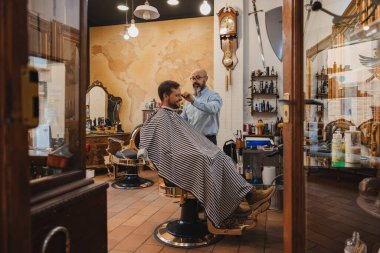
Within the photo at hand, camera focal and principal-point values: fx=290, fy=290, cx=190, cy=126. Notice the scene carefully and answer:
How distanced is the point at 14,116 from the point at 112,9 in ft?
17.7

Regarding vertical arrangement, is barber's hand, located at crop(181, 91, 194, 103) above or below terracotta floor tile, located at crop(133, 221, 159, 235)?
above

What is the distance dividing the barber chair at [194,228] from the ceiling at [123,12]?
151 inches

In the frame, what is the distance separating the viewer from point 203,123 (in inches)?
131

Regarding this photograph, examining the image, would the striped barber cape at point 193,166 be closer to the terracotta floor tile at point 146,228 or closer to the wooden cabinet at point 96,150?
the terracotta floor tile at point 146,228

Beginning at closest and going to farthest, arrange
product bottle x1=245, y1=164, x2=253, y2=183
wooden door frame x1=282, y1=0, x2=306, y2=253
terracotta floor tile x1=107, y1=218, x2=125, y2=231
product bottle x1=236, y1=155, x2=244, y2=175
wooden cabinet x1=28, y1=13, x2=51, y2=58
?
wooden cabinet x1=28, y1=13, x2=51, y2=58, wooden door frame x1=282, y1=0, x2=306, y2=253, terracotta floor tile x1=107, y1=218, x2=125, y2=231, product bottle x1=245, y1=164, x2=253, y2=183, product bottle x1=236, y1=155, x2=244, y2=175

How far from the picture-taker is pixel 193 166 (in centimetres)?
223

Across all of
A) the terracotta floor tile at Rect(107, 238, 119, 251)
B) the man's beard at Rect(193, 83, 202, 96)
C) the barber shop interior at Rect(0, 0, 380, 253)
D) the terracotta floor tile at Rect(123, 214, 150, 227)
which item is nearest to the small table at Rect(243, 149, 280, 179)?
the barber shop interior at Rect(0, 0, 380, 253)

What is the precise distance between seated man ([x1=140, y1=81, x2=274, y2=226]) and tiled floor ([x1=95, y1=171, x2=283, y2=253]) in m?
0.31

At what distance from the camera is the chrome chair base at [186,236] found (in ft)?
7.77

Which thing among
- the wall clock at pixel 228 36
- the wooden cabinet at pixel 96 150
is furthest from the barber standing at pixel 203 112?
the wooden cabinet at pixel 96 150

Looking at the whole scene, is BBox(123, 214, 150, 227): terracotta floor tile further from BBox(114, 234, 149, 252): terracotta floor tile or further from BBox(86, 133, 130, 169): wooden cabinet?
BBox(86, 133, 130, 169): wooden cabinet

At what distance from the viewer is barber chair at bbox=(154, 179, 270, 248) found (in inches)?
90.5

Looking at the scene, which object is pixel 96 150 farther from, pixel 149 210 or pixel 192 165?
pixel 192 165

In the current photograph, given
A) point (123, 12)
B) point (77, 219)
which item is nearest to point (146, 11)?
point (123, 12)
